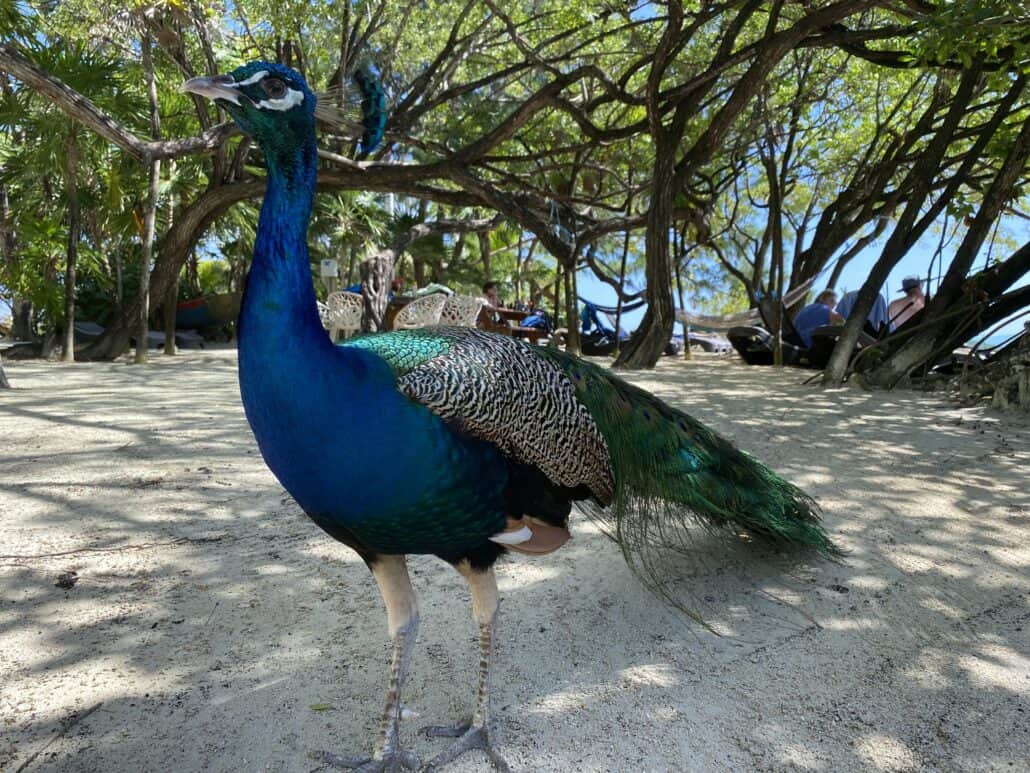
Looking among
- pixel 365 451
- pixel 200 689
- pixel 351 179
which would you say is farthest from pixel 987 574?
pixel 351 179

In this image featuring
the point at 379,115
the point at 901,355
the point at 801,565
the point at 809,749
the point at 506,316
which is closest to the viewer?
the point at 809,749

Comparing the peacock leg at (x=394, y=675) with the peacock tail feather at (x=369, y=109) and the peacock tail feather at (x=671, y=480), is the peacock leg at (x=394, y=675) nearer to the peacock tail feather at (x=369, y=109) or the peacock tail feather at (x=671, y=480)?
the peacock tail feather at (x=671, y=480)

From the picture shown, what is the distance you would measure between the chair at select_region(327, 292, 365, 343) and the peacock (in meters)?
9.21

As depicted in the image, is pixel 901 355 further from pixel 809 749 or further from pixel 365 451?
pixel 365 451

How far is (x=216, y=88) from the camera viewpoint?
1.69 m

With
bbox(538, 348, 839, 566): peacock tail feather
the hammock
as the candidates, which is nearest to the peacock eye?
bbox(538, 348, 839, 566): peacock tail feather

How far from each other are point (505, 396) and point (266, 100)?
36.6 inches

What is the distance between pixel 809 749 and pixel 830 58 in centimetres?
1296

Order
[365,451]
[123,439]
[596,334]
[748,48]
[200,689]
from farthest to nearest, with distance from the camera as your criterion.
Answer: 1. [596,334]
2. [748,48]
3. [123,439]
4. [200,689]
5. [365,451]

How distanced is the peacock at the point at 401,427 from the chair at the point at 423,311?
7.76 metres

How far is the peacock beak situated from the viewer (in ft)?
5.53

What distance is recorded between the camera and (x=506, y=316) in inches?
545

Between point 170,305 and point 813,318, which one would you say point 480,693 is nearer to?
point 813,318

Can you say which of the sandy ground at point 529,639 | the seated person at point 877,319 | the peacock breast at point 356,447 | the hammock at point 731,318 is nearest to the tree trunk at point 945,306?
the seated person at point 877,319
